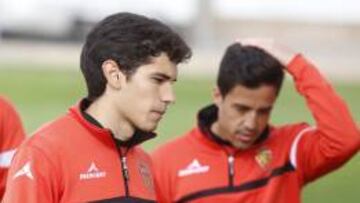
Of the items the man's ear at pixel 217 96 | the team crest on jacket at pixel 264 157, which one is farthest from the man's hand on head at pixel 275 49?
the team crest on jacket at pixel 264 157

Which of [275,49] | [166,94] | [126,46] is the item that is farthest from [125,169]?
[275,49]

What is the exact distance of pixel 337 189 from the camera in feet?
41.2

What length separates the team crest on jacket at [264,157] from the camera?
7.32m

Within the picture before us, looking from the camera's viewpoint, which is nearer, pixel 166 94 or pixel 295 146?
pixel 166 94

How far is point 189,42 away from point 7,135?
23783mm

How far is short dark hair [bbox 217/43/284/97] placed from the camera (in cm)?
731

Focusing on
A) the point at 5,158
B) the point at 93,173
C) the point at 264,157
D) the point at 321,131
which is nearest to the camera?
the point at 93,173

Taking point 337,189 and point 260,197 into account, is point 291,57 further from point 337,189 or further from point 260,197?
point 337,189

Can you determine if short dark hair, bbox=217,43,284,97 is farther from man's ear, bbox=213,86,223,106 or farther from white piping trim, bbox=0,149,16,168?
white piping trim, bbox=0,149,16,168

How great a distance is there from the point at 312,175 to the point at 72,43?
23.6 m

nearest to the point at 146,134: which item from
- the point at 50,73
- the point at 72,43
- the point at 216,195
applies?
the point at 216,195

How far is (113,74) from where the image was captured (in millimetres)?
5863

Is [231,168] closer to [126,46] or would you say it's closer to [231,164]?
[231,164]

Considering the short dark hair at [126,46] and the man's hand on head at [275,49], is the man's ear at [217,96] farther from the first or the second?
the short dark hair at [126,46]
